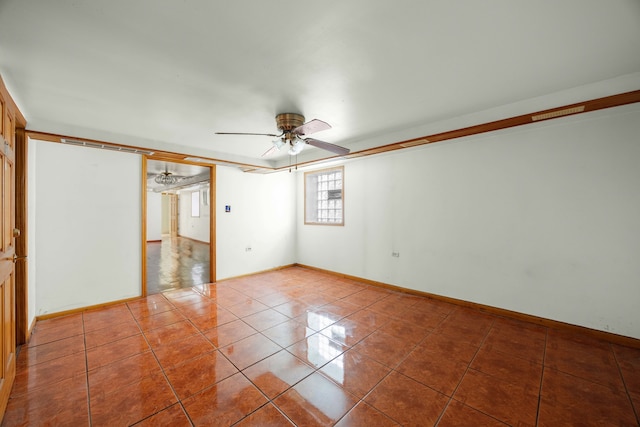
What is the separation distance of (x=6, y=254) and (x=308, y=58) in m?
2.54

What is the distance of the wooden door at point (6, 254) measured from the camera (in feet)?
5.52

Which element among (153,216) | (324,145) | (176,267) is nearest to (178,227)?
(153,216)

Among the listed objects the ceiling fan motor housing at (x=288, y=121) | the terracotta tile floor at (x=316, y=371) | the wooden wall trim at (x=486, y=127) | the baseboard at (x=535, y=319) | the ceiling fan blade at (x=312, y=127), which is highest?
the ceiling fan motor housing at (x=288, y=121)

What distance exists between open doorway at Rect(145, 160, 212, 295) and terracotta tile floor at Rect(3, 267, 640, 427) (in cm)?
177

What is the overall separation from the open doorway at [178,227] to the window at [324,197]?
7.07 ft

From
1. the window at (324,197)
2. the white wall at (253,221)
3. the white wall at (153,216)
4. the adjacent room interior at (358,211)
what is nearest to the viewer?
the adjacent room interior at (358,211)

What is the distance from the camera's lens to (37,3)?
1.32m

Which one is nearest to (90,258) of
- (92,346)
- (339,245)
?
(92,346)

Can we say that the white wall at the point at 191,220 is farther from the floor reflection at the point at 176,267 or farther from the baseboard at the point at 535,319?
the baseboard at the point at 535,319

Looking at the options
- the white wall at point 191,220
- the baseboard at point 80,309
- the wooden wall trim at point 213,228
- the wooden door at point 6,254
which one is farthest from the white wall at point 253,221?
the white wall at point 191,220

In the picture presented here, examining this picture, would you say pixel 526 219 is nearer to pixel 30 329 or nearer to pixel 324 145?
pixel 324 145

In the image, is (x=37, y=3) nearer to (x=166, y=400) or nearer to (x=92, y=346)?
(x=166, y=400)

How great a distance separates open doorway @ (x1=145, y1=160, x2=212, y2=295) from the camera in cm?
516

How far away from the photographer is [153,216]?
10.6 m
